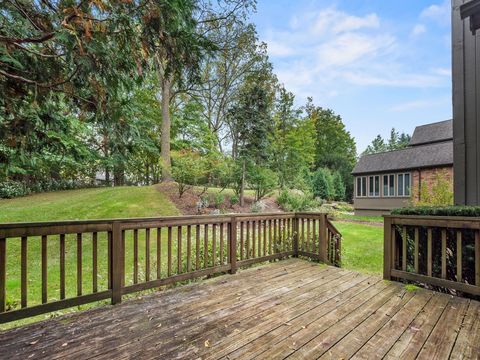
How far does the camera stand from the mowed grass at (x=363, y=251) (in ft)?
17.8

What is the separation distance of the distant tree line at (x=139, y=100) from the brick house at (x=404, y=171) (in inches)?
184

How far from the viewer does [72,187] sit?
49.8 feet

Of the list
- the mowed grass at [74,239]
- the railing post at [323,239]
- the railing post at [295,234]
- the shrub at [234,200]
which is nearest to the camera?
the railing post at [323,239]

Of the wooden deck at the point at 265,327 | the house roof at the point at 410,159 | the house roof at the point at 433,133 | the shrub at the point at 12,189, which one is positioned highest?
the house roof at the point at 433,133

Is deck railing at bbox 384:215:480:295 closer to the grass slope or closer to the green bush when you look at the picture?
the grass slope

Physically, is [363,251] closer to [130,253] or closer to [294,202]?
[294,202]

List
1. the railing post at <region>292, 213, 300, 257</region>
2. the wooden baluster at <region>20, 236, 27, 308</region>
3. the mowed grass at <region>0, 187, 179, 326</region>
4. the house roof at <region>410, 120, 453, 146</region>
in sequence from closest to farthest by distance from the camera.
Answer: the wooden baluster at <region>20, 236, 27, 308</region>, the mowed grass at <region>0, 187, 179, 326</region>, the railing post at <region>292, 213, 300, 257</region>, the house roof at <region>410, 120, 453, 146</region>

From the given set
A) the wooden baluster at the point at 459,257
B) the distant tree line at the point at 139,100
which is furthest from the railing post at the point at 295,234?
the distant tree line at the point at 139,100

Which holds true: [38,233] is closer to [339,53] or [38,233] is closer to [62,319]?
[62,319]

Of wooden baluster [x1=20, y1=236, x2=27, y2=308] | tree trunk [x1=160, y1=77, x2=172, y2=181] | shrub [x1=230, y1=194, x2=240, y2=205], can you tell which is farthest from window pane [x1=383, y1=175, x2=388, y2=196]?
wooden baluster [x1=20, y1=236, x2=27, y2=308]

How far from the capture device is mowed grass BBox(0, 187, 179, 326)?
4.76 metres

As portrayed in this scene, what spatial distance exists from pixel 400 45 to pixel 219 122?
1210 cm

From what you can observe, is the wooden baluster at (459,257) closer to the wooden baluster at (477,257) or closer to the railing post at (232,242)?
the wooden baluster at (477,257)

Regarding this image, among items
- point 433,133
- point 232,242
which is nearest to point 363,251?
point 232,242
